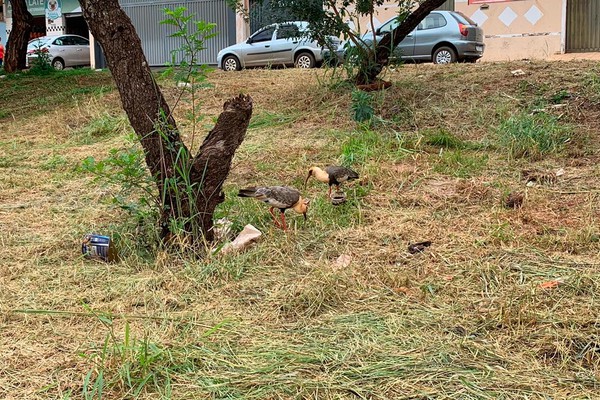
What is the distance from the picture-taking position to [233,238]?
439 centimetres

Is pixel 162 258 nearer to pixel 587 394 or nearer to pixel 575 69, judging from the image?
pixel 587 394

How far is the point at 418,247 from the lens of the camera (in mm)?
4109

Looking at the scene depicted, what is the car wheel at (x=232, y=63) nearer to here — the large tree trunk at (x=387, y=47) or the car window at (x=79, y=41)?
the car window at (x=79, y=41)

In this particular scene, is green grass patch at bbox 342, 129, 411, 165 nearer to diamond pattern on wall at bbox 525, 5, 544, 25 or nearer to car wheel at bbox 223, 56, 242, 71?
car wheel at bbox 223, 56, 242, 71

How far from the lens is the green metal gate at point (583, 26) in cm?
1981

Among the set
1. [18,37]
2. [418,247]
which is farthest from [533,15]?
[418,247]

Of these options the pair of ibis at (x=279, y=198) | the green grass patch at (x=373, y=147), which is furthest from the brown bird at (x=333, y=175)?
the green grass patch at (x=373, y=147)

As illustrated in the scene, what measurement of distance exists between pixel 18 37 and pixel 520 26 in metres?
13.8

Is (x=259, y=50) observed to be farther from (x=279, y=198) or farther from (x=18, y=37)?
(x=279, y=198)

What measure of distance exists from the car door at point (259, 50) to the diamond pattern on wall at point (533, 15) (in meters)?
7.70

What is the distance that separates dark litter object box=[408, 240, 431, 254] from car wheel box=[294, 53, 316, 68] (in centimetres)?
1398

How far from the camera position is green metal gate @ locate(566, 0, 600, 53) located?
1981 cm

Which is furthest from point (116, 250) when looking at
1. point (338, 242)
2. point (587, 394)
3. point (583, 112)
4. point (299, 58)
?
point (299, 58)

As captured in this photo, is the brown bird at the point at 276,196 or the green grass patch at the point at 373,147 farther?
the green grass patch at the point at 373,147
